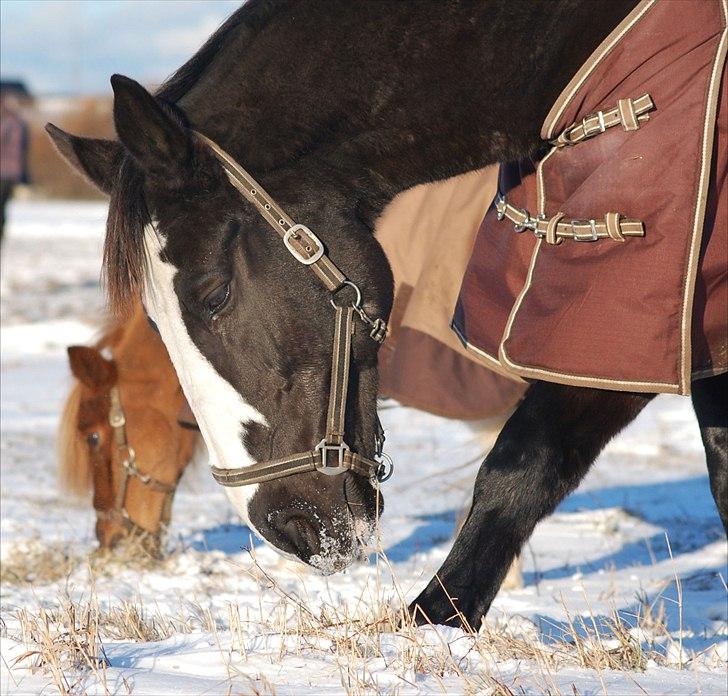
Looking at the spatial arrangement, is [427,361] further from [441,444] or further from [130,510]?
[441,444]

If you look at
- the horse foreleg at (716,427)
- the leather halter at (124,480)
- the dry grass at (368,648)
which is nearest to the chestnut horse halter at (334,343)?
the dry grass at (368,648)

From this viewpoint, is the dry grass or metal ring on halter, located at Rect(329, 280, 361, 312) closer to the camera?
the dry grass

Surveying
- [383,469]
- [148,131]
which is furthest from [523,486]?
[148,131]

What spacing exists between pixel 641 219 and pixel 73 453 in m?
3.13

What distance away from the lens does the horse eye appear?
2.40 m

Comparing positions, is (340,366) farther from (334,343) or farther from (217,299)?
(217,299)

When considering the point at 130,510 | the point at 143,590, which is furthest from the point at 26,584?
the point at 130,510

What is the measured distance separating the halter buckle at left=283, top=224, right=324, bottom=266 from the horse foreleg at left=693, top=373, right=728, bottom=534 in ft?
3.52

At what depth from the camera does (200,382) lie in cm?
244

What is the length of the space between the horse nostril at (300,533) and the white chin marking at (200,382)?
0.10m

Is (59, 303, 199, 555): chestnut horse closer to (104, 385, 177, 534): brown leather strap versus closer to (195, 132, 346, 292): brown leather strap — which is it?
(104, 385, 177, 534): brown leather strap

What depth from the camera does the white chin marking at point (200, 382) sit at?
2422mm

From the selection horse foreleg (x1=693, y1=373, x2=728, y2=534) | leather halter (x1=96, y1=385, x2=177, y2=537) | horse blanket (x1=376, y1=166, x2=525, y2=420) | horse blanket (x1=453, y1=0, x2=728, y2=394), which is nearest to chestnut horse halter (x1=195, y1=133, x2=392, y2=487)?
horse blanket (x1=453, y1=0, x2=728, y2=394)

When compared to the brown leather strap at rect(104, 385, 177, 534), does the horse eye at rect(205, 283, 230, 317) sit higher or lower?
higher
